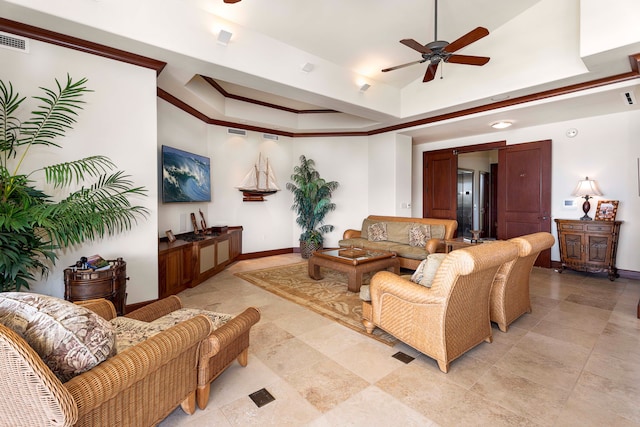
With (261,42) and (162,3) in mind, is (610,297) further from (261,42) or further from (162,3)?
(162,3)

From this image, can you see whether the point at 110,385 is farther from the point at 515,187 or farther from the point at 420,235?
the point at 515,187

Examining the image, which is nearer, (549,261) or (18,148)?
(18,148)

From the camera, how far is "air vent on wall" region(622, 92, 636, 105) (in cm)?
407

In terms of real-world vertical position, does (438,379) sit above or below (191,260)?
below

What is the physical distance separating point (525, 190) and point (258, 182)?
5.43 m

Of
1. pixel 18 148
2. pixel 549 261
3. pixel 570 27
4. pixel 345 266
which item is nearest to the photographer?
pixel 18 148

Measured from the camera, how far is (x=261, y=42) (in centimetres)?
381

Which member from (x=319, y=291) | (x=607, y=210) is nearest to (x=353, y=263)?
(x=319, y=291)

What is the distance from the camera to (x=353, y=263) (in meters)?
4.15

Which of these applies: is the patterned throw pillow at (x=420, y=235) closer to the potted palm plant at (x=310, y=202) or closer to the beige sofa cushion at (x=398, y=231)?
the beige sofa cushion at (x=398, y=231)

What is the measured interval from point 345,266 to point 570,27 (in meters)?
4.19

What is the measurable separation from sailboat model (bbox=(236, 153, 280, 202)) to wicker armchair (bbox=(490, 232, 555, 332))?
15.9 ft

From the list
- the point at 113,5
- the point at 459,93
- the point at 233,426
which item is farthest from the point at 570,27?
the point at 233,426

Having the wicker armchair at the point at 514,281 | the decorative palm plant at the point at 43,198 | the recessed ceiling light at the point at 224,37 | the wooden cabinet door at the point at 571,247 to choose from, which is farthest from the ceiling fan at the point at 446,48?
the wooden cabinet door at the point at 571,247
